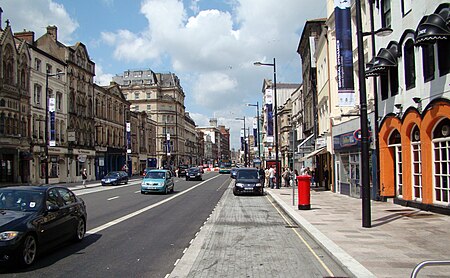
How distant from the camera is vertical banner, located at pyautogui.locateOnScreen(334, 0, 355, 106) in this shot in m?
20.7

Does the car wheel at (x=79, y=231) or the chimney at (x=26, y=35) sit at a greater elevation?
the chimney at (x=26, y=35)

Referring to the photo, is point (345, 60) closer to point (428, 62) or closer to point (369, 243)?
point (428, 62)

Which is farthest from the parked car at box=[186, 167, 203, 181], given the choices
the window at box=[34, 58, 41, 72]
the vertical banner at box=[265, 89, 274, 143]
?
the window at box=[34, 58, 41, 72]

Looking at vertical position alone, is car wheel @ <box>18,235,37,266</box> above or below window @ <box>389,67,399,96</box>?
below

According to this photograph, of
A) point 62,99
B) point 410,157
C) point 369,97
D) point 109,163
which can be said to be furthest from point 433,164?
point 109,163

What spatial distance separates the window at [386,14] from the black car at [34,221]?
15.5 metres

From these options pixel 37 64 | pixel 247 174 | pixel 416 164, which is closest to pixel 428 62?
pixel 416 164

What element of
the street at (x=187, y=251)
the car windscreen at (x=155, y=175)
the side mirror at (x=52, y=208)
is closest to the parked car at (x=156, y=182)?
the car windscreen at (x=155, y=175)

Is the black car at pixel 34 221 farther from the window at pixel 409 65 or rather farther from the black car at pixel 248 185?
the black car at pixel 248 185

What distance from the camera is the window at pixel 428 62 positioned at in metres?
14.9

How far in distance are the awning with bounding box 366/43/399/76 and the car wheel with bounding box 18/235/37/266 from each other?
15215 millimetres

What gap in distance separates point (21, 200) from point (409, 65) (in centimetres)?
1480

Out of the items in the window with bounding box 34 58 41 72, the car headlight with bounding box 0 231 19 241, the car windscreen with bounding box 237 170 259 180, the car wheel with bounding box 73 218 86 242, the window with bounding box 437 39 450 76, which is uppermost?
the window with bounding box 34 58 41 72

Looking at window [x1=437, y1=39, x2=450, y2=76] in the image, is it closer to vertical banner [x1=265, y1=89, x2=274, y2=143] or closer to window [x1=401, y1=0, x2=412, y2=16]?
window [x1=401, y1=0, x2=412, y2=16]
